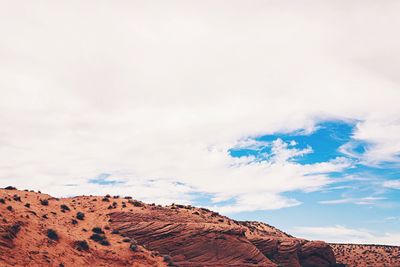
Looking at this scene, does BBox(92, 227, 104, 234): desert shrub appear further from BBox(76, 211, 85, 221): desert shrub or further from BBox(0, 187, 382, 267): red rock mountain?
BBox(76, 211, 85, 221): desert shrub

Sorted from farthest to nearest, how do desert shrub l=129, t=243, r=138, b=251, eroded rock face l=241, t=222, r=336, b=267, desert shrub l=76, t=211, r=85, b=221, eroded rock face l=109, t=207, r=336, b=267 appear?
eroded rock face l=241, t=222, r=336, b=267, desert shrub l=76, t=211, r=85, b=221, eroded rock face l=109, t=207, r=336, b=267, desert shrub l=129, t=243, r=138, b=251

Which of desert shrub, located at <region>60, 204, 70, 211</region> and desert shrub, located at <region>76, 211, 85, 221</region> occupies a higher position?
desert shrub, located at <region>60, 204, 70, 211</region>

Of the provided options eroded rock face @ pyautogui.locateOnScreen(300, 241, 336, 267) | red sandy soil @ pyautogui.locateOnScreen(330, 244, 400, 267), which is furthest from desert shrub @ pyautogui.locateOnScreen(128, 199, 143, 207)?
red sandy soil @ pyautogui.locateOnScreen(330, 244, 400, 267)

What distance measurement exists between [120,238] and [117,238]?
1.20ft

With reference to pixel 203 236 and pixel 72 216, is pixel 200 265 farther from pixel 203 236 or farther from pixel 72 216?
pixel 72 216

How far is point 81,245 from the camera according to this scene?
38062 millimetres

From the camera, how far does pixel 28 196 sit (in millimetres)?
50188

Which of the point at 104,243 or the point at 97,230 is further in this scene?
the point at 97,230

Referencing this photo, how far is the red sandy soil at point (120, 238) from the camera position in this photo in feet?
113

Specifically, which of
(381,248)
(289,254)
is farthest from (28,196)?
(381,248)

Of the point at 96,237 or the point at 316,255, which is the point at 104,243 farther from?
the point at 316,255

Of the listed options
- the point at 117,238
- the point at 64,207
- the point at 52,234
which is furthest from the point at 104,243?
the point at 64,207

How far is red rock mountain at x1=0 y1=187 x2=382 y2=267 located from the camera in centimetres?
3462

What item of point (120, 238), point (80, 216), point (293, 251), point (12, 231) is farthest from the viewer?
point (293, 251)
